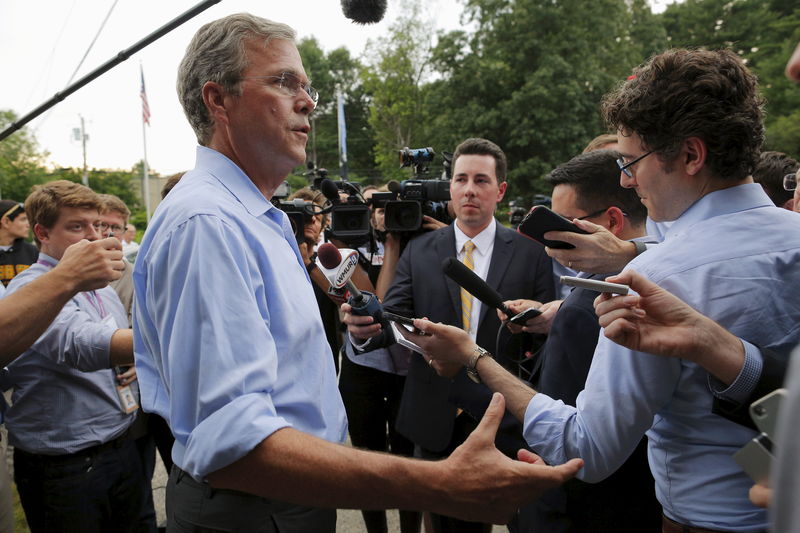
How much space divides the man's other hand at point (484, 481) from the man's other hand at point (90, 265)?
181 centimetres

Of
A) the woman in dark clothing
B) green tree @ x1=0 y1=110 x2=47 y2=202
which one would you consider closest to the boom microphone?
the woman in dark clothing

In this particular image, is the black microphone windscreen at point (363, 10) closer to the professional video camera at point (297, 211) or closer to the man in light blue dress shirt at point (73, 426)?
the professional video camera at point (297, 211)

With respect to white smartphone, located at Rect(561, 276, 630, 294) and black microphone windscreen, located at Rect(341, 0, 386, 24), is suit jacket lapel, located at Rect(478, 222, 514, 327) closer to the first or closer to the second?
black microphone windscreen, located at Rect(341, 0, 386, 24)

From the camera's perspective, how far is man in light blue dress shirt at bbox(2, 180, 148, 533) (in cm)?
248

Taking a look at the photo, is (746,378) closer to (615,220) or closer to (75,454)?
(615,220)

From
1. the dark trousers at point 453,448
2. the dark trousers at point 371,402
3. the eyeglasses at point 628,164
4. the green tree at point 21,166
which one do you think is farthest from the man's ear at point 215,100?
the green tree at point 21,166

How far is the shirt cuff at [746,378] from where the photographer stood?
4.00 feet

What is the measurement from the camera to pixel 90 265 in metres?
2.29

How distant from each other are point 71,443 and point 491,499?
7.41 ft

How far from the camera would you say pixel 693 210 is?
4.85 feet

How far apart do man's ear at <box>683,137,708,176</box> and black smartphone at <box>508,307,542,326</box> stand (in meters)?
0.95

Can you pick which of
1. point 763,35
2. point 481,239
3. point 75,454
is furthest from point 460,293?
point 763,35

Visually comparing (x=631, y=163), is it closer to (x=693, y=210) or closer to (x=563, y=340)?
(x=693, y=210)

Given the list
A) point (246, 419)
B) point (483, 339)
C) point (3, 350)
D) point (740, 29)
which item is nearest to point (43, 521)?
point (3, 350)
